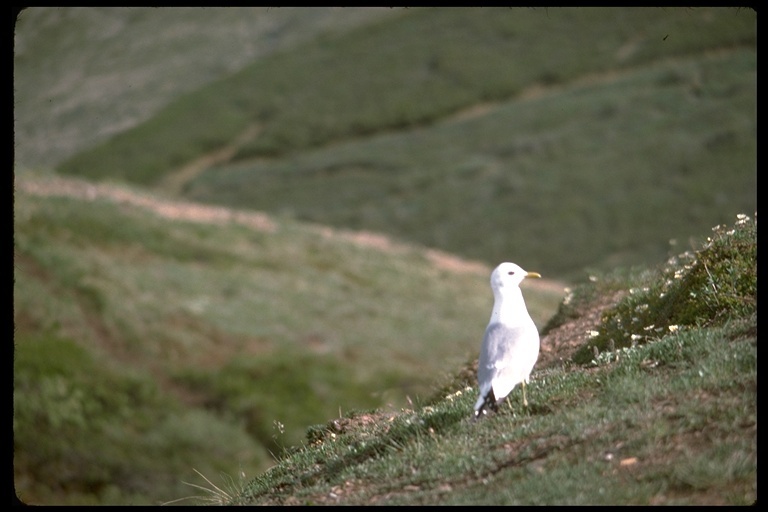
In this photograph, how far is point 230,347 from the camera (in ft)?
90.0

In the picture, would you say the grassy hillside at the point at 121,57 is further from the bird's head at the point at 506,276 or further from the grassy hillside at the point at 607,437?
the bird's head at the point at 506,276

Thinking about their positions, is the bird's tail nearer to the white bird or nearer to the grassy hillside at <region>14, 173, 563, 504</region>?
the white bird

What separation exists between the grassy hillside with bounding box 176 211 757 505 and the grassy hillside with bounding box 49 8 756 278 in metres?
38.4

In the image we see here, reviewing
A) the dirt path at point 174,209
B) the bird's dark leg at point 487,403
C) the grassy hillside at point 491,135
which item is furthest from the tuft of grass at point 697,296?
the grassy hillside at point 491,135

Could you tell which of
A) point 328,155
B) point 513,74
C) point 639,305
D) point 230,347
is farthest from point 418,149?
point 639,305

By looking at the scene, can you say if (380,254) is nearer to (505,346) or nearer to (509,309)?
(509,309)

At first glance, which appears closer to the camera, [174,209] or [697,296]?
[697,296]

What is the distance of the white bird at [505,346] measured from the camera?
677 centimetres

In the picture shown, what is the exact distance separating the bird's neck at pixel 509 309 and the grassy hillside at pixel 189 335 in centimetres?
625

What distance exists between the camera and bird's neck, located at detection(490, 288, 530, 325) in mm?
7137

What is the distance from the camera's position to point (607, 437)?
6500 millimetres

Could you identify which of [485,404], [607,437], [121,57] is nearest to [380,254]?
[485,404]

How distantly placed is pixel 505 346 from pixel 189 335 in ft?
72.2

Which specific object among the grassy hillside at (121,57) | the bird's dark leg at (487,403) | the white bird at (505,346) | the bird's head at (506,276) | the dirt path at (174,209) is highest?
the bird's head at (506,276)
